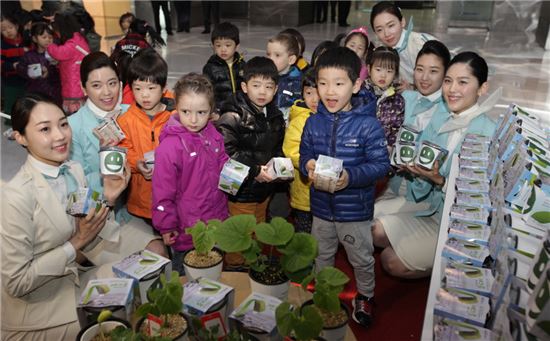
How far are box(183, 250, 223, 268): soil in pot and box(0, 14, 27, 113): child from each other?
15.2 ft

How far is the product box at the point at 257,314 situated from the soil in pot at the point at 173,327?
0.13 metres

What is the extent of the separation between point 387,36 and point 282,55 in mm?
912

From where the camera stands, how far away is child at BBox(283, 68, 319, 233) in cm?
264

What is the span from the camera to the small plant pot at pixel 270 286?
1.44m

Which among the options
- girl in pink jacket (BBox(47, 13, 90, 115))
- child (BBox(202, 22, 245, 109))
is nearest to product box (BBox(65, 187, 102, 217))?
child (BBox(202, 22, 245, 109))

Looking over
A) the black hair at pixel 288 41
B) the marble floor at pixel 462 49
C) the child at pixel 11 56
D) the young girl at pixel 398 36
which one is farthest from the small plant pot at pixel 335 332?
the child at pixel 11 56

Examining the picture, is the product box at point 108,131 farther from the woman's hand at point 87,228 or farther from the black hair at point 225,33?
the black hair at point 225,33

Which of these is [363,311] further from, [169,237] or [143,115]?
[143,115]

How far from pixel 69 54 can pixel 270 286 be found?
13.6 feet

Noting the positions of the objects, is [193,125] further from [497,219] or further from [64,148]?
[497,219]

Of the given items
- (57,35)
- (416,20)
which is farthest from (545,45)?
(57,35)

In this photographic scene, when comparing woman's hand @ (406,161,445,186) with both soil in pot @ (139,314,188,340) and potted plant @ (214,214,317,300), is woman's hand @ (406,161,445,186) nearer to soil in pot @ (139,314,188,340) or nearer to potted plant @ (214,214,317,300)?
potted plant @ (214,214,317,300)

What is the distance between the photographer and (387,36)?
3779 mm

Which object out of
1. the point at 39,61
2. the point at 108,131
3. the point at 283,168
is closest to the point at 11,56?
the point at 39,61
